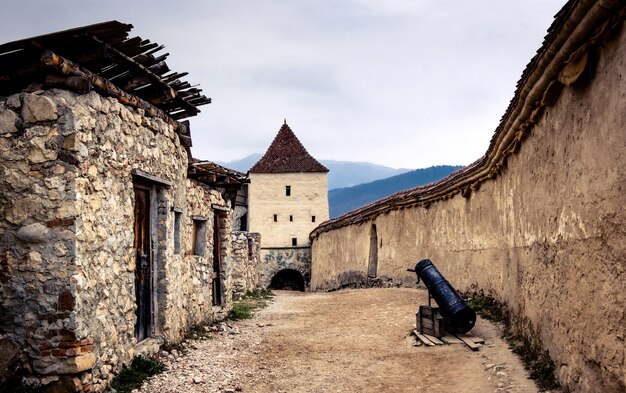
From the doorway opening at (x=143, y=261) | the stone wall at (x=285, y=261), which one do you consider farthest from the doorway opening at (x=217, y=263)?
the stone wall at (x=285, y=261)

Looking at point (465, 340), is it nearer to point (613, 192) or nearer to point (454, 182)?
point (613, 192)

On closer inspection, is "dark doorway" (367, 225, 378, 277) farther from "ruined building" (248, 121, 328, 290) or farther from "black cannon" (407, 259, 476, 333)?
"ruined building" (248, 121, 328, 290)

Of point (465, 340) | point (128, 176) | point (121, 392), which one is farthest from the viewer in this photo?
point (465, 340)

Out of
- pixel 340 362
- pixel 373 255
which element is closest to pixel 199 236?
pixel 340 362

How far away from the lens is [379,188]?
409ft

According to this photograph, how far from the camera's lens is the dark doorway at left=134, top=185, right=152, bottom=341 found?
7.04 m

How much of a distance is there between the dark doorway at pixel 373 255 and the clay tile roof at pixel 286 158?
737 inches

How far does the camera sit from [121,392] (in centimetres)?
559

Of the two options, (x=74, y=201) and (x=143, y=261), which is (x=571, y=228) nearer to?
(x=74, y=201)

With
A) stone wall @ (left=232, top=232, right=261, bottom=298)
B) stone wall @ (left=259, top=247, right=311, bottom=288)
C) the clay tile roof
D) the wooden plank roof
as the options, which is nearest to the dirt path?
the wooden plank roof

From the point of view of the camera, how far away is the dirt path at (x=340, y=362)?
19.4 ft

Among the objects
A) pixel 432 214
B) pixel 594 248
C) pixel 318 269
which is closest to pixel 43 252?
pixel 594 248

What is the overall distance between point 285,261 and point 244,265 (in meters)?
17.5

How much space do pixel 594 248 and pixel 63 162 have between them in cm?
464
